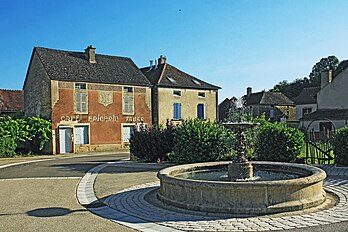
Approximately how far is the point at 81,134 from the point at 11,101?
14.0m

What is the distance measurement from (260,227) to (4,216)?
4.75 m

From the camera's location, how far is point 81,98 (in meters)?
26.8

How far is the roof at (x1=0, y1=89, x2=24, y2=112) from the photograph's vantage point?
116 ft

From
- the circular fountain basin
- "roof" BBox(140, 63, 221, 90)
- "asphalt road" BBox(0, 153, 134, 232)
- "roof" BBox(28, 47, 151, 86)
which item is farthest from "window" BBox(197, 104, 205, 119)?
the circular fountain basin

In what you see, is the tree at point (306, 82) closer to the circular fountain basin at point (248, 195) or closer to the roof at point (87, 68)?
the roof at point (87, 68)

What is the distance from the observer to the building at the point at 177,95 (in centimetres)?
3122

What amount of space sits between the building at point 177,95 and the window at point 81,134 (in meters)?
6.62

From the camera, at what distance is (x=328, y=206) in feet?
22.1

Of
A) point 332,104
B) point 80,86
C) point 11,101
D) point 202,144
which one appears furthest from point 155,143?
point 11,101

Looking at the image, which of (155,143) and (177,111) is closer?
(155,143)

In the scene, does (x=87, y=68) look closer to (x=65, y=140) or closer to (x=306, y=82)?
(x=65, y=140)

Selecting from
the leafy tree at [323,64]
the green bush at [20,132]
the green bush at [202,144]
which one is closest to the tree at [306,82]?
the leafy tree at [323,64]

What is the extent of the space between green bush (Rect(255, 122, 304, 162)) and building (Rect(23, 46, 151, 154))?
665 inches

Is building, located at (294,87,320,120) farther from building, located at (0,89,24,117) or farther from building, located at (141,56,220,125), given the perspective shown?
building, located at (0,89,24,117)
